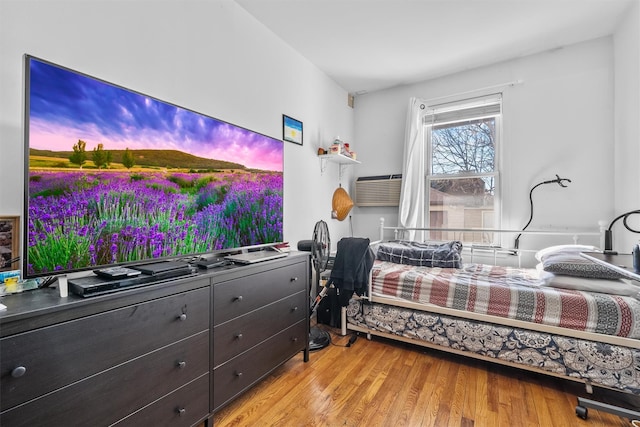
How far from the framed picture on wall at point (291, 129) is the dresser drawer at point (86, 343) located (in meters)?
1.70

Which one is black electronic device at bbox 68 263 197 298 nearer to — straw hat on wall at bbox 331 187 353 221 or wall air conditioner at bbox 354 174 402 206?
A: straw hat on wall at bbox 331 187 353 221

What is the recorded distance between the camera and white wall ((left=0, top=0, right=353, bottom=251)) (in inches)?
45.9

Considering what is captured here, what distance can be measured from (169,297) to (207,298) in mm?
196

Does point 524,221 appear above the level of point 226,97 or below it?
below

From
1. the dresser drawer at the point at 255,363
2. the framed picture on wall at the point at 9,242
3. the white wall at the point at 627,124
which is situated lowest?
the dresser drawer at the point at 255,363

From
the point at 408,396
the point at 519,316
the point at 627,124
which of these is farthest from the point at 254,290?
the point at 627,124

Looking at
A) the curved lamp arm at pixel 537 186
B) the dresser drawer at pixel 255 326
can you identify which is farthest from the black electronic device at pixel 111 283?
the curved lamp arm at pixel 537 186

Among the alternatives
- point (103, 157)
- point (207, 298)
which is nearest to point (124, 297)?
point (207, 298)

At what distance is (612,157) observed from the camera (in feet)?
8.32

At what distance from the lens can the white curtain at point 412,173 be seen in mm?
3342

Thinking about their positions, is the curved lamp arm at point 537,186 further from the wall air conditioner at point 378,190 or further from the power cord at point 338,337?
the power cord at point 338,337

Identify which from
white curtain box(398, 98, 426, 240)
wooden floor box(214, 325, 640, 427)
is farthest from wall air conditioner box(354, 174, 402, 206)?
wooden floor box(214, 325, 640, 427)

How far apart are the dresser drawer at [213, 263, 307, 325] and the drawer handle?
68cm

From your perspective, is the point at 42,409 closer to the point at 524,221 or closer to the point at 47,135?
A: the point at 47,135
